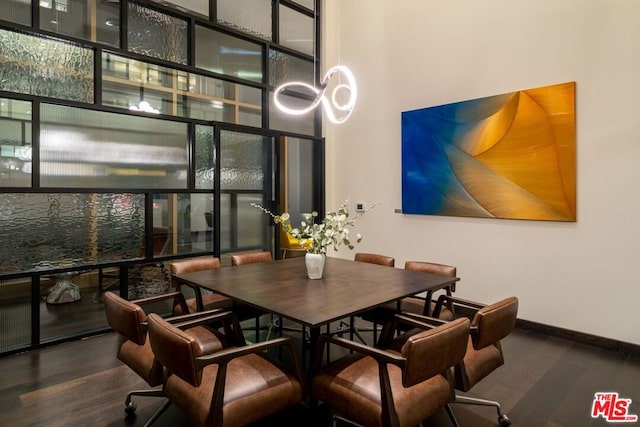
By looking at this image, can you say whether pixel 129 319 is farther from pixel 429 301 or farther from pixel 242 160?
pixel 242 160

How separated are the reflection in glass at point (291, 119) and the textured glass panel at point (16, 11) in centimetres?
261

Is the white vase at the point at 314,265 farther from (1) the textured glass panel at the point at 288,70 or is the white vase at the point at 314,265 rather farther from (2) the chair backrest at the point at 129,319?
(1) the textured glass panel at the point at 288,70

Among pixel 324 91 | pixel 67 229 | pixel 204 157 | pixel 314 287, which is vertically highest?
pixel 324 91

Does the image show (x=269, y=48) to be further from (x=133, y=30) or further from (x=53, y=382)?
(x=53, y=382)

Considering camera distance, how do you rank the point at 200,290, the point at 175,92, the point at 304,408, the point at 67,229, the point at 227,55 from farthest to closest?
the point at 227,55 < the point at 175,92 < the point at 67,229 < the point at 200,290 < the point at 304,408

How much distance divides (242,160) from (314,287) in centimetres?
272

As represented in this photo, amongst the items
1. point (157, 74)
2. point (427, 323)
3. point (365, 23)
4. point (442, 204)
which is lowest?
point (427, 323)

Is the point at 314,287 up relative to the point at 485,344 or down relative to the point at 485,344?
up

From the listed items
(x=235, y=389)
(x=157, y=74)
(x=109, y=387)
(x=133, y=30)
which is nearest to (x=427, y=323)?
(x=235, y=389)

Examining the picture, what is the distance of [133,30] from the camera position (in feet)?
12.9

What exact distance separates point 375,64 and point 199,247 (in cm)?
334

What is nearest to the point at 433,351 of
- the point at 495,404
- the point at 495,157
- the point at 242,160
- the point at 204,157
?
the point at 495,404

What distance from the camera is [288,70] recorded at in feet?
17.8

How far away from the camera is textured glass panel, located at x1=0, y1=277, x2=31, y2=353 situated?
3260 mm
